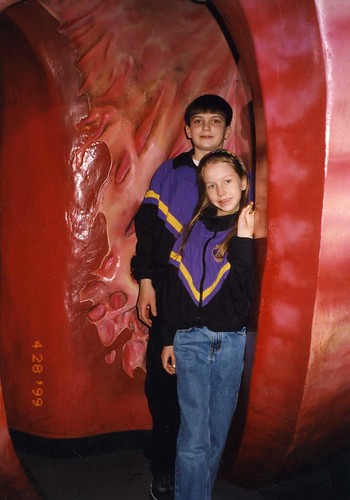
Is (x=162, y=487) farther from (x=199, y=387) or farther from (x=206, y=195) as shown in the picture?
(x=206, y=195)

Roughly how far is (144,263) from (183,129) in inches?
22.0

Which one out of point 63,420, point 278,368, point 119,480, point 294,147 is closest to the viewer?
point 294,147

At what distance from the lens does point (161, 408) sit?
5.84ft

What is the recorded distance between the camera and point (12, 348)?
1910 millimetres

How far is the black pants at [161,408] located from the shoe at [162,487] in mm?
29

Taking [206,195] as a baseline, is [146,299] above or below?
below

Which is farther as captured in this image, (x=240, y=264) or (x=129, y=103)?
(x=129, y=103)

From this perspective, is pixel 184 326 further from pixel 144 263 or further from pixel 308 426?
pixel 308 426

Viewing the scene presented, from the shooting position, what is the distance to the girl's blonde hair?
1.44 metres

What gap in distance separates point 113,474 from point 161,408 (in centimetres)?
31

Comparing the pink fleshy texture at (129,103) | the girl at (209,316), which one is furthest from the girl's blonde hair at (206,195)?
the pink fleshy texture at (129,103)

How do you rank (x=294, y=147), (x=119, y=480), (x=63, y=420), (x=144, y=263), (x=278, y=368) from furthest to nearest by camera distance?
(x=63, y=420), (x=119, y=480), (x=144, y=263), (x=278, y=368), (x=294, y=147)

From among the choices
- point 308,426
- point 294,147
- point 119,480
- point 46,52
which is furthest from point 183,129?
point 119,480
